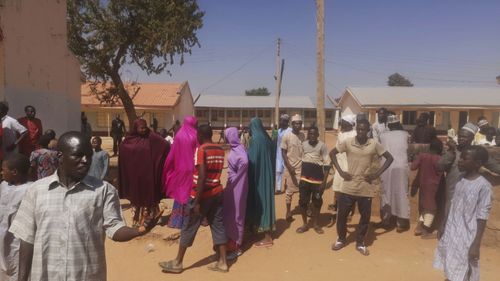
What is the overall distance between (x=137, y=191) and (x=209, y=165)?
1996 mm

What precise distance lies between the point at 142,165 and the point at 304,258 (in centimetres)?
266

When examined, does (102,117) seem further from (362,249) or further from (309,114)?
(362,249)

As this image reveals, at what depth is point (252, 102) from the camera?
38.7 m

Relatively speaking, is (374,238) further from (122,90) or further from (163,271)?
(122,90)

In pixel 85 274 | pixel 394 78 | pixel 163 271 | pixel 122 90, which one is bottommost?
pixel 163 271

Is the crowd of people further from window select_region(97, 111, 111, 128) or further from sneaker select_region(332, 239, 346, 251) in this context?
window select_region(97, 111, 111, 128)

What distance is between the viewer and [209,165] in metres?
4.59

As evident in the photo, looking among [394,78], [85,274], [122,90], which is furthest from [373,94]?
[394,78]

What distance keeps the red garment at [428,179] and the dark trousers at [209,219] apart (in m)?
2.94

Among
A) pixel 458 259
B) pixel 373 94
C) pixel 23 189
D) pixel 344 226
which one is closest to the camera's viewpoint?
pixel 23 189

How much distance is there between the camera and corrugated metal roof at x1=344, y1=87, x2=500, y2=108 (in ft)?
97.0

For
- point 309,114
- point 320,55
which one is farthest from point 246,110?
point 320,55

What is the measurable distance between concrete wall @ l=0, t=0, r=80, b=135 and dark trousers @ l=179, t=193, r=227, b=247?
5506 mm

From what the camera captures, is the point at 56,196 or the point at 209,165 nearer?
the point at 56,196
